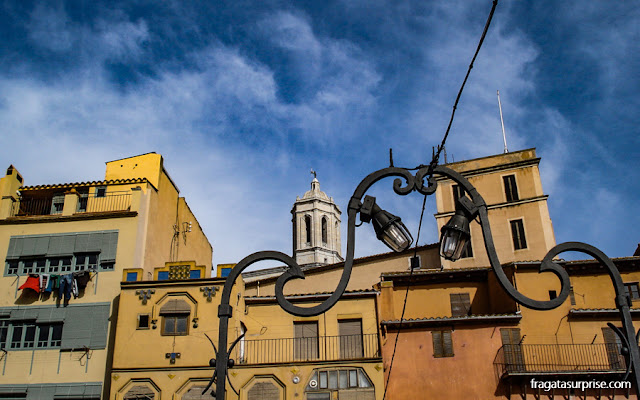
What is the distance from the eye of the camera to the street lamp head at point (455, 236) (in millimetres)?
6383

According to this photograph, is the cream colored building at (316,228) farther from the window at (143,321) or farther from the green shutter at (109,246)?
the window at (143,321)

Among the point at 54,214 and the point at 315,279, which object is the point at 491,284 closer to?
the point at 315,279

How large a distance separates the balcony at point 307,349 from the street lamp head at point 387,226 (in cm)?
2193

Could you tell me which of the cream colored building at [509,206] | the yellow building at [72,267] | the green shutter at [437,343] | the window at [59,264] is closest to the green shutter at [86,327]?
the yellow building at [72,267]

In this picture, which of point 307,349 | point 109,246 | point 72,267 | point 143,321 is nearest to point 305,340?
point 307,349

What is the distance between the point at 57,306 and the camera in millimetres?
27703

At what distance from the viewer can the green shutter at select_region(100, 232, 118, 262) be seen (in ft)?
93.7

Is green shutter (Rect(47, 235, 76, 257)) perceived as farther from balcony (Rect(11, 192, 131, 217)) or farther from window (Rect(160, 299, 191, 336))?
window (Rect(160, 299, 191, 336))

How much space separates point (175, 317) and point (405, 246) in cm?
2216

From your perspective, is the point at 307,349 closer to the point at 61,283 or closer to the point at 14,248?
the point at 61,283

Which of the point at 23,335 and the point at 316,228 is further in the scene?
the point at 316,228

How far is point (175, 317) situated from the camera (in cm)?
A: 2700

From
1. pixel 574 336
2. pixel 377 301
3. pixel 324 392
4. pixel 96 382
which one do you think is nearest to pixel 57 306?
pixel 96 382

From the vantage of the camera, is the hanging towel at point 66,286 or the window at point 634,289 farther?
the window at point 634,289
